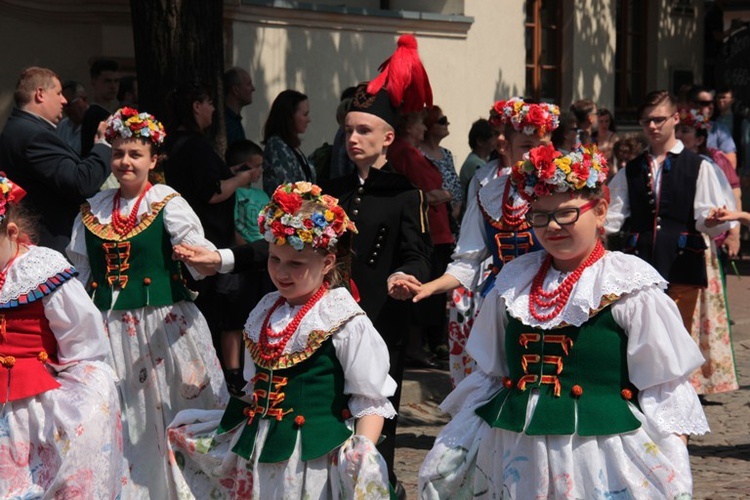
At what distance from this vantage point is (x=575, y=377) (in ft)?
15.3

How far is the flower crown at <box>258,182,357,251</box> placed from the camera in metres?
4.97

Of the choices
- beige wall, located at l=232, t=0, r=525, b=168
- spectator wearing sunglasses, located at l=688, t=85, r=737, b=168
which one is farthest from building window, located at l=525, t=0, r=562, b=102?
spectator wearing sunglasses, located at l=688, t=85, r=737, b=168

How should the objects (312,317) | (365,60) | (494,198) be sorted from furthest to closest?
(365,60), (494,198), (312,317)

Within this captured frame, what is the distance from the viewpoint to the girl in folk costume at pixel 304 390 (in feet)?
16.1

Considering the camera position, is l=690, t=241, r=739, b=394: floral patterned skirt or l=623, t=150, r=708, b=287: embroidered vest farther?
l=690, t=241, r=739, b=394: floral patterned skirt

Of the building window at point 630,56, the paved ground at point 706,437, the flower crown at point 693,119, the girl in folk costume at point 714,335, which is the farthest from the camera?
the building window at point 630,56

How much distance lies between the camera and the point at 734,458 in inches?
300

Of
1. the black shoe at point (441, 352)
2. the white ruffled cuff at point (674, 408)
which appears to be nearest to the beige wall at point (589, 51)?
the black shoe at point (441, 352)

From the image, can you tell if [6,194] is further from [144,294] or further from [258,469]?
[144,294]

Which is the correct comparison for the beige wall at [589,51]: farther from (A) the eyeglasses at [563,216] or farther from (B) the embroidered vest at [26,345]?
(B) the embroidered vest at [26,345]

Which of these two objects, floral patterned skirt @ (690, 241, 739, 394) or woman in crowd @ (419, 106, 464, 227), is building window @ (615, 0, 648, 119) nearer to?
woman in crowd @ (419, 106, 464, 227)

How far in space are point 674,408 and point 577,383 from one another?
13.2 inches

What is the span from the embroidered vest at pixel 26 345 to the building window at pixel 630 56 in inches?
584

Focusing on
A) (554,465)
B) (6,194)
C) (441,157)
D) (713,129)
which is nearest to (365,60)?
(713,129)
